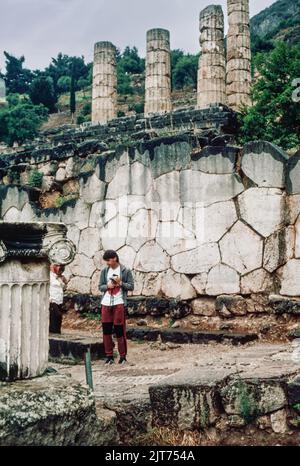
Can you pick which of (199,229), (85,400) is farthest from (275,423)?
(199,229)

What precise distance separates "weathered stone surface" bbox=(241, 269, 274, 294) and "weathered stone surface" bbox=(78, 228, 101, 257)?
81.7 inches

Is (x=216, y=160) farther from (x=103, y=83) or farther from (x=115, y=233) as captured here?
(x=103, y=83)

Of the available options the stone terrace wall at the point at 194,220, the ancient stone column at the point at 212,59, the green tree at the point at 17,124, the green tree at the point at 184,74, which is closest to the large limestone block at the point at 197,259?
the stone terrace wall at the point at 194,220

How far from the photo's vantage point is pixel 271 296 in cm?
586

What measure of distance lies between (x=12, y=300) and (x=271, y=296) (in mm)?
3310

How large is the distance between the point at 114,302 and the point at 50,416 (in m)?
2.86

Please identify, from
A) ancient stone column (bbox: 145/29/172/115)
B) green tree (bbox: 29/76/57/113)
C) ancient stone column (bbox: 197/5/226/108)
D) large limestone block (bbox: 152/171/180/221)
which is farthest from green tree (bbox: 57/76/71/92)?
large limestone block (bbox: 152/171/180/221)

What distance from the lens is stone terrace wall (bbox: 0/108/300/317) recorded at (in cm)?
592

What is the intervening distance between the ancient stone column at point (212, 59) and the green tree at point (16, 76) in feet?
142

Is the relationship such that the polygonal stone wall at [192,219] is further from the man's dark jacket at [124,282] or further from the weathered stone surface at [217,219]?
the man's dark jacket at [124,282]

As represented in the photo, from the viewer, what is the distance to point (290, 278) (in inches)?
228

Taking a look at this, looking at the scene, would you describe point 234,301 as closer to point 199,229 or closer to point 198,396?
point 199,229

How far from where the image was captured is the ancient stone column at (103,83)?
24.8m

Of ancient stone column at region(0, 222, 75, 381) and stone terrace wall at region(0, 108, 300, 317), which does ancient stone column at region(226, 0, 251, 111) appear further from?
ancient stone column at region(0, 222, 75, 381)
